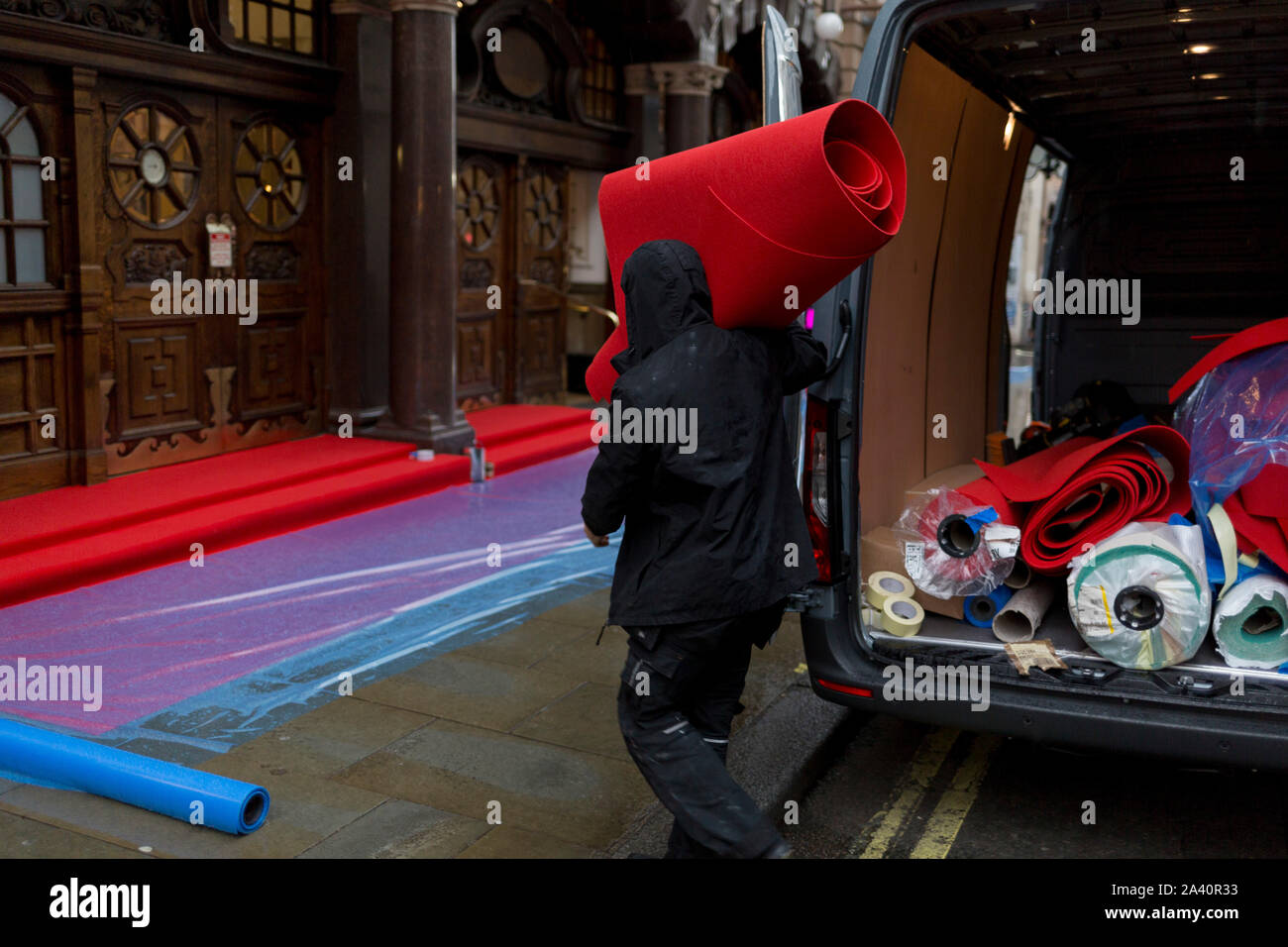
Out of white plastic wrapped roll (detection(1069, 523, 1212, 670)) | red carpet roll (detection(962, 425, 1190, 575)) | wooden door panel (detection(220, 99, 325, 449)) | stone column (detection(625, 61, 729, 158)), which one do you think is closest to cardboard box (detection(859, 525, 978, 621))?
red carpet roll (detection(962, 425, 1190, 575))

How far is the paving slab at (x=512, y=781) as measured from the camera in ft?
13.5

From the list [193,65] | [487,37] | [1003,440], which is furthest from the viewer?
[487,37]

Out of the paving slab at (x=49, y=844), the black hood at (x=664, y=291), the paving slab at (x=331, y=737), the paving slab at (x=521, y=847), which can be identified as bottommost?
the paving slab at (x=521, y=847)

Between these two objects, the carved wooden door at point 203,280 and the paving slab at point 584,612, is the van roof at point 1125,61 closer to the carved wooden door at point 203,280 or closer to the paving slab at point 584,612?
the paving slab at point 584,612

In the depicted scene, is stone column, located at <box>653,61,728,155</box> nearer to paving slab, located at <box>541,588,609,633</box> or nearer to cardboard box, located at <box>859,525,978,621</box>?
paving slab, located at <box>541,588,609,633</box>

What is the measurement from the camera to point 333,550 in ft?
24.7

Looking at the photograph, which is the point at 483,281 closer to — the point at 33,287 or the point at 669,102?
the point at 669,102

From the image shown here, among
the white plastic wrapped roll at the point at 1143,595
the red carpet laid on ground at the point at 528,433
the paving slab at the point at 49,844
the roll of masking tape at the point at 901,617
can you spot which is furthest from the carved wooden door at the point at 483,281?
the white plastic wrapped roll at the point at 1143,595

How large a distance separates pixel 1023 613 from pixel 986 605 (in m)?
0.17

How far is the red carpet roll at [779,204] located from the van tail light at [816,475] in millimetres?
558

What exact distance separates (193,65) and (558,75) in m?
4.88

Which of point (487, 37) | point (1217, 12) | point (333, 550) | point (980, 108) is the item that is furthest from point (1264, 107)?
point (487, 37)
